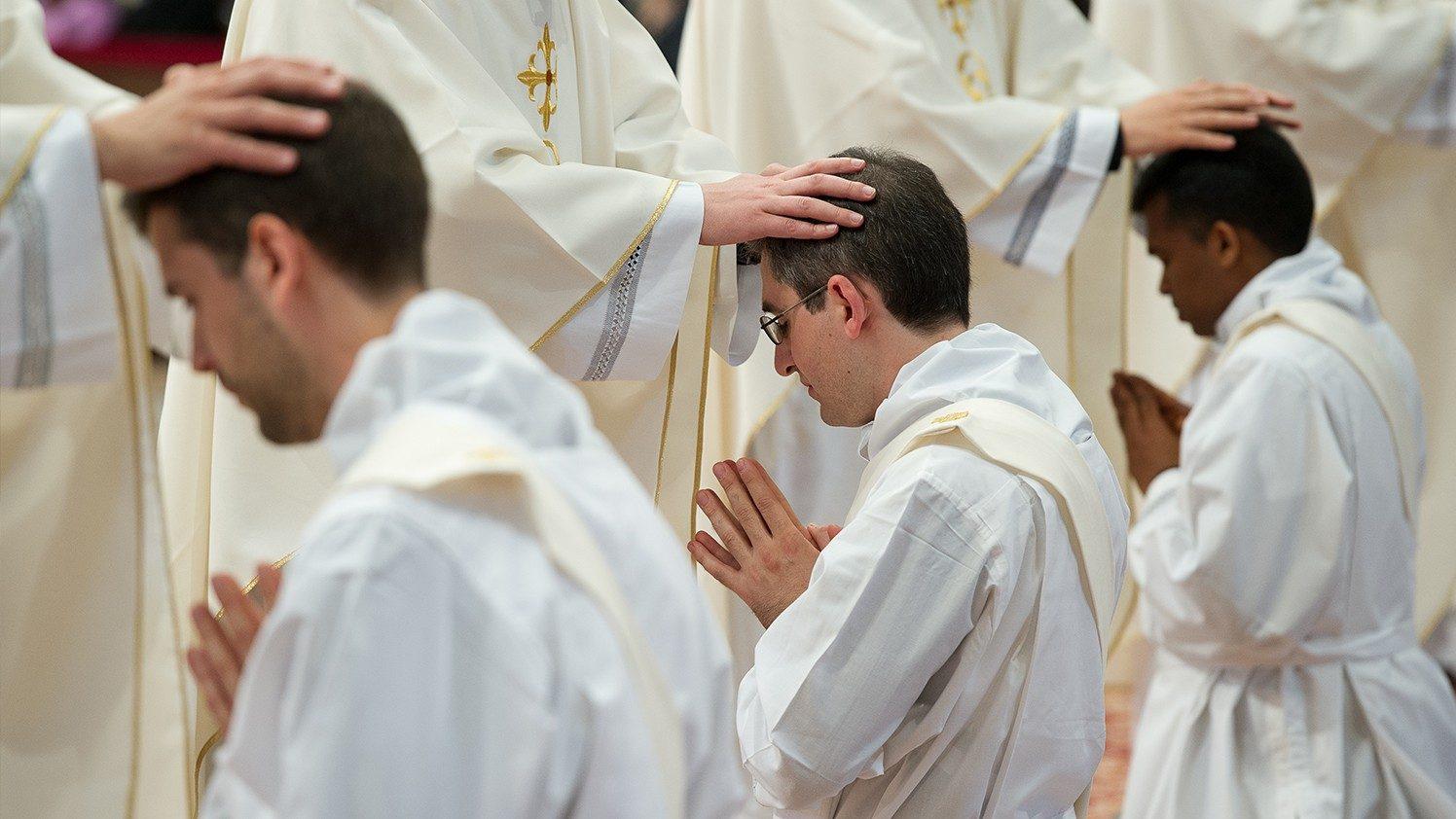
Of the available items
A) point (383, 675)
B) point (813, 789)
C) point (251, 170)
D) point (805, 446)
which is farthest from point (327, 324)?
point (805, 446)

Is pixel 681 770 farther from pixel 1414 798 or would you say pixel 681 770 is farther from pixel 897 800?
pixel 1414 798

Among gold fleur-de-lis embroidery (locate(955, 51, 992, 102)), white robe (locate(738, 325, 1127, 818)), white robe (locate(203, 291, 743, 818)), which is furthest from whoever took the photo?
gold fleur-de-lis embroidery (locate(955, 51, 992, 102))

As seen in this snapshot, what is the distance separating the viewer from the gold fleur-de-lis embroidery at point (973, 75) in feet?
13.9

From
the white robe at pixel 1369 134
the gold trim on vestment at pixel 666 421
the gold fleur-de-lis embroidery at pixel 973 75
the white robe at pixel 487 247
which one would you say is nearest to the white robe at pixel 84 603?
the white robe at pixel 487 247

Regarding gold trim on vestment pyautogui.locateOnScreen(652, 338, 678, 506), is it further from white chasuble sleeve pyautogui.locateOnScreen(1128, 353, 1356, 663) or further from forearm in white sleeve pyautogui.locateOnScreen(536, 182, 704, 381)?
white chasuble sleeve pyautogui.locateOnScreen(1128, 353, 1356, 663)

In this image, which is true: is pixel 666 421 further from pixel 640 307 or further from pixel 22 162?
pixel 22 162

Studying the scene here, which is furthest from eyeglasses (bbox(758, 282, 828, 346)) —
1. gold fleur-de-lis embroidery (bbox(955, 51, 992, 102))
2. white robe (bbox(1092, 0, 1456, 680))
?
white robe (bbox(1092, 0, 1456, 680))

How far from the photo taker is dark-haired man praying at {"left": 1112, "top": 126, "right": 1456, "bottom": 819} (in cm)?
370

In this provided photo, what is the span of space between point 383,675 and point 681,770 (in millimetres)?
330

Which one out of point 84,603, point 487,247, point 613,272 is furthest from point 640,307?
point 84,603

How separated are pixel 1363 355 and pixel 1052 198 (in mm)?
767

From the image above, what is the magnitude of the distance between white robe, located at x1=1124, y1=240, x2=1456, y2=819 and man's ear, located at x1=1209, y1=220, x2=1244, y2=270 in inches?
6.3

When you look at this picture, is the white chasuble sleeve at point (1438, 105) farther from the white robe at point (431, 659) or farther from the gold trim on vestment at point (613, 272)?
the white robe at point (431, 659)

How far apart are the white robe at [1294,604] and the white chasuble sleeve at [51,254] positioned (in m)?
2.42
